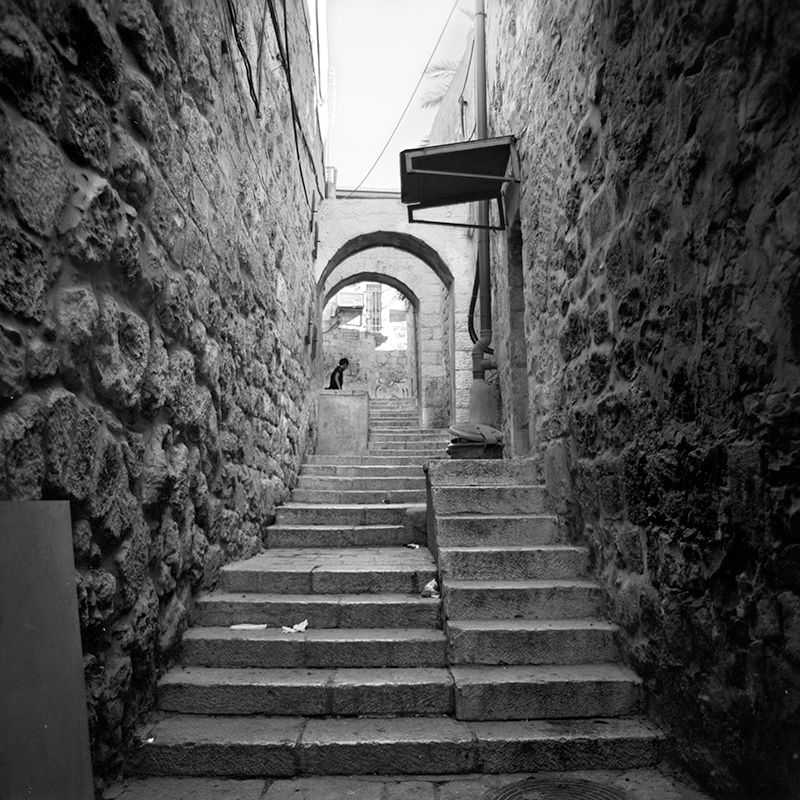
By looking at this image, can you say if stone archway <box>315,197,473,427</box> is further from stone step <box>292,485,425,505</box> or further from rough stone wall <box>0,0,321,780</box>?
rough stone wall <box>0,0,321,780</box>

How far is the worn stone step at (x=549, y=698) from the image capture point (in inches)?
93.7

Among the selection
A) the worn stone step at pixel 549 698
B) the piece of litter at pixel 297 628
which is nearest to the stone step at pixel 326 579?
the piece of litter at pixel 297 628

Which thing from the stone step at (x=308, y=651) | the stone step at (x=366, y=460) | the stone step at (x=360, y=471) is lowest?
the stone step at (x=308, y=651)

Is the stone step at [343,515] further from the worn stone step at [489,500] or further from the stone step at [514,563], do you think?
the stone step at [514,563]

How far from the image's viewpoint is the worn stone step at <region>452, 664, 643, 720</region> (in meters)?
2.38

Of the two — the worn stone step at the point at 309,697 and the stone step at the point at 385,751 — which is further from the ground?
the worn stone step at the point at 309,697

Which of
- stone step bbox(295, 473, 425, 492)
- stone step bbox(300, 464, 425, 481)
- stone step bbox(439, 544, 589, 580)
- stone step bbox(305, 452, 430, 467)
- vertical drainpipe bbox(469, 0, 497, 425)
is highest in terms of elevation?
vertical drainpipe bbox(469, 0, 497, 425)

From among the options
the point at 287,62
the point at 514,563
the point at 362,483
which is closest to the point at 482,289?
the point at 362,483

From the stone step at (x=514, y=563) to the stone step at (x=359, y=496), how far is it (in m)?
1.61

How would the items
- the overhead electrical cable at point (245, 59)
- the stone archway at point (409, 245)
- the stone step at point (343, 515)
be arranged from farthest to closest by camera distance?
the stone archway at point (409, 245)
the stone step at point (343, 515)
the overhead electrical cable at point (245, 59)

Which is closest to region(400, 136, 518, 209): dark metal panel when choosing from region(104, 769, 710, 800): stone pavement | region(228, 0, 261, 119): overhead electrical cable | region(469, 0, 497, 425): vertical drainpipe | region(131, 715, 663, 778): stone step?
region(469, 0, 497, 425): vertical drainpipe

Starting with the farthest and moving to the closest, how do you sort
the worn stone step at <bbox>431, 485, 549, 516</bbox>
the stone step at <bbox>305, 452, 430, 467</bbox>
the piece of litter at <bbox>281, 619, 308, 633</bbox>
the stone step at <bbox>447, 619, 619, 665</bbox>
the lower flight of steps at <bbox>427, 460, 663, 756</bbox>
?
the stone step at <bbox>305, 452, 430, 467</bbox> → the worn stone step at <bbox>431, 485, 549, 516</bbox> → the piece of litter at <bbox>281, 619, 308, 633</bbox> → the stone step at <bbox>447, 619, 619, 665</bbox> → the lower flight of steps at <bbox>427, 460, 663, 756</bbox>

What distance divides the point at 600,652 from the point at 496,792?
2.72ft

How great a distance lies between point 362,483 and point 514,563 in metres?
2.11
